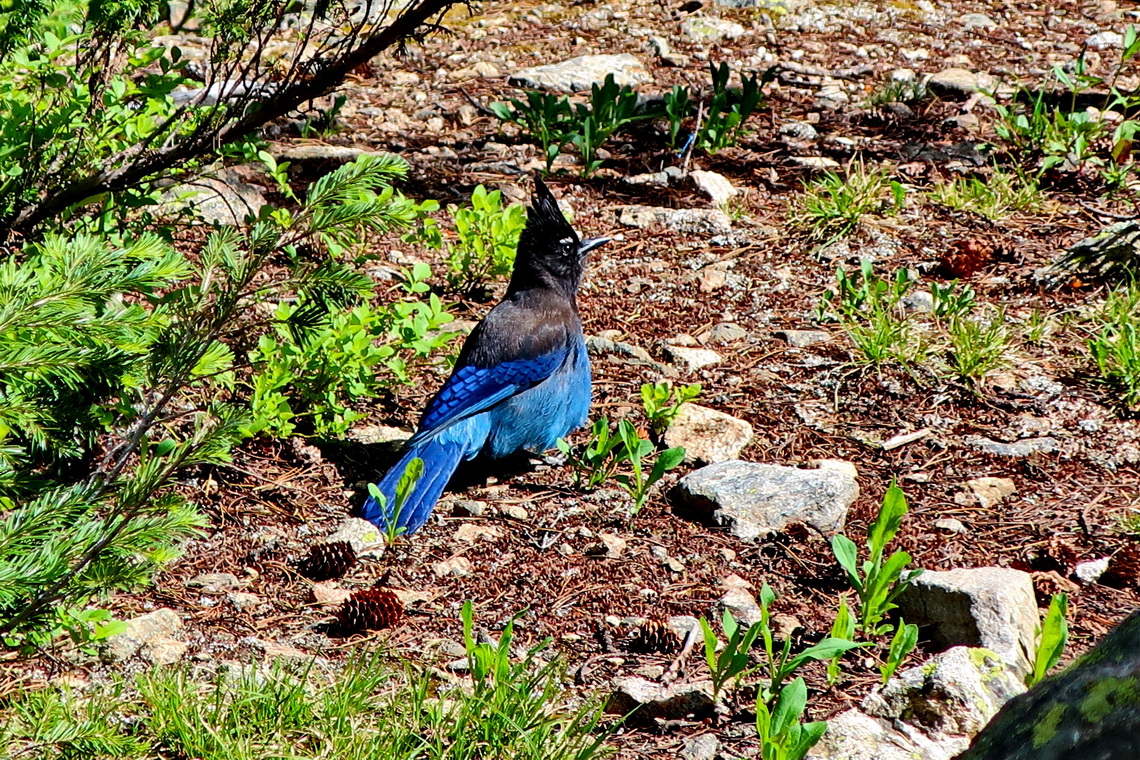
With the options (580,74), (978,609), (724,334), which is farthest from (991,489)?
(580,74)

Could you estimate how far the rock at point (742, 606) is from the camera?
3.23 meters

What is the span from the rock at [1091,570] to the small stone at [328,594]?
202 cm

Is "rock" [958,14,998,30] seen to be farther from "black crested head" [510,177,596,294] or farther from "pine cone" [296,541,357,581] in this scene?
"pine cone" [296,541,357,581]

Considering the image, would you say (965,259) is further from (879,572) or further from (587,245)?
(879,572)

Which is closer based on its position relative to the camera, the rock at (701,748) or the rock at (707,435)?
the rock at (701,748)

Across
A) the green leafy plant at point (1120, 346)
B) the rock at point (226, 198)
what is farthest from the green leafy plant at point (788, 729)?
the rock at point (226, 198)

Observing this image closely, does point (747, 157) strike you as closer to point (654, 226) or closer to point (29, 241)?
point (654, 226)

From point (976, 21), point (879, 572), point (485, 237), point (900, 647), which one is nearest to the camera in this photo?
point (900, 647)

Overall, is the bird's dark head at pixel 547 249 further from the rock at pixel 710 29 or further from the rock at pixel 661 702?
the rock at pixel 710 29

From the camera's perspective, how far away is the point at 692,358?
4809mm

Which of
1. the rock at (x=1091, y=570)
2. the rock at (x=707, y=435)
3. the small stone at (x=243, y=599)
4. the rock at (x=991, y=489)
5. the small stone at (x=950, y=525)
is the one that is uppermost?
the small stone at (x=243, y=599)

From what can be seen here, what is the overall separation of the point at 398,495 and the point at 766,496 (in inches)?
44.3

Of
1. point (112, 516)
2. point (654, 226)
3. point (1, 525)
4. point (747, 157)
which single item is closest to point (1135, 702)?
point (112, 516)

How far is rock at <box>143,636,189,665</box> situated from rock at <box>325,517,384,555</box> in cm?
67
